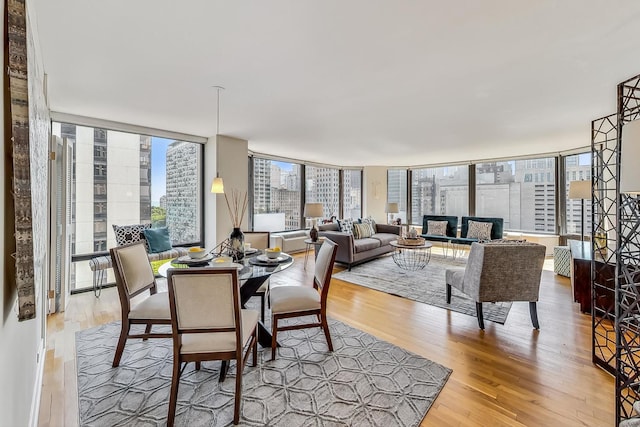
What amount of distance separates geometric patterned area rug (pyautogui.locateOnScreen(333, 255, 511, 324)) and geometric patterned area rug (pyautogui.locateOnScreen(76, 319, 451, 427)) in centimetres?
138

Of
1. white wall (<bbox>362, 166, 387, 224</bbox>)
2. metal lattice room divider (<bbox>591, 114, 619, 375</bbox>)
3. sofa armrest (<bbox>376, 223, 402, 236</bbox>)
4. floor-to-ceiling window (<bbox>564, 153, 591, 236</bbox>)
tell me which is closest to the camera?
metal lattice room divider (<bbox>591, 114, 619, 375</bbox>)

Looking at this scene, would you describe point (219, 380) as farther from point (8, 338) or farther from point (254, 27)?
point (254, 27)

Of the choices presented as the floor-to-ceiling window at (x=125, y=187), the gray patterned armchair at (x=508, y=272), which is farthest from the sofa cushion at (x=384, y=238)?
the floor-to-ceiling window at (x=125, y=187)

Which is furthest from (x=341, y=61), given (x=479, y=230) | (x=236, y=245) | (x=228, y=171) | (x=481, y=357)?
(x=479, y=230)

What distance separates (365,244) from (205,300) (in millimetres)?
4140

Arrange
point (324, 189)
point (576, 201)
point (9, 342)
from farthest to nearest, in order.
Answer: point (324, 189) < point (576, 201) < point (9, 342)

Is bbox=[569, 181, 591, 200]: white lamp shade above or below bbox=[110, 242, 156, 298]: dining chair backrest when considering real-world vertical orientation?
above

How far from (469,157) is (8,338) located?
26.2 feet

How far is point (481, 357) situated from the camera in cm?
238

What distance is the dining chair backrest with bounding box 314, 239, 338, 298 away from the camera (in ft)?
8.16

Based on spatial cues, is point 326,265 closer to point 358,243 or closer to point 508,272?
point 508,272

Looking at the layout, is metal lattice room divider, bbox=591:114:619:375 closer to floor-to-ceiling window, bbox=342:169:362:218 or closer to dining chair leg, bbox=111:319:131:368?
dining chair leg, bbox=111:319:131:368

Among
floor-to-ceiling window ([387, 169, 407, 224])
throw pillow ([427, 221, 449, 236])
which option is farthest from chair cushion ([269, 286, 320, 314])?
floor-to-ceiling window ([387, 169, 407, 224])

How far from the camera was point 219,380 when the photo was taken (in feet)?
6.77
